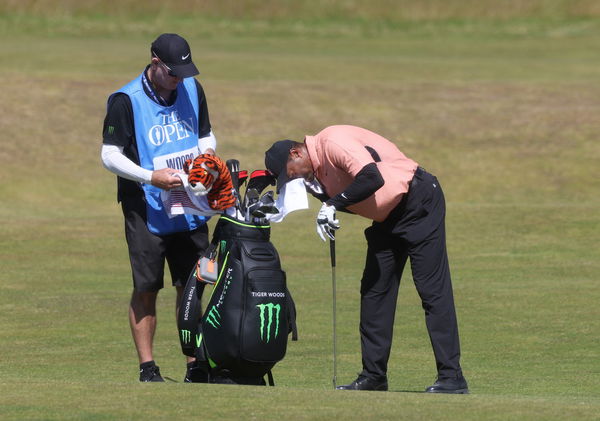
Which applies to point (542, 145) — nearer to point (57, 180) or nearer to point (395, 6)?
point (57, 180)

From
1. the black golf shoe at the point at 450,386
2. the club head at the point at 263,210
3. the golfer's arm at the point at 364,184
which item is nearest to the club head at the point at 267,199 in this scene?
the club head at the point at 263,210

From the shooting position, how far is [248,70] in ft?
82.0

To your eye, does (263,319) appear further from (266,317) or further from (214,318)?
(214,318)

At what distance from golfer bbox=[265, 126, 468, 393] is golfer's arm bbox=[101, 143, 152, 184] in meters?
0.73

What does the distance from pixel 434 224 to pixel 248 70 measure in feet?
54.9

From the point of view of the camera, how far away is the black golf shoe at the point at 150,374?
8.70 m

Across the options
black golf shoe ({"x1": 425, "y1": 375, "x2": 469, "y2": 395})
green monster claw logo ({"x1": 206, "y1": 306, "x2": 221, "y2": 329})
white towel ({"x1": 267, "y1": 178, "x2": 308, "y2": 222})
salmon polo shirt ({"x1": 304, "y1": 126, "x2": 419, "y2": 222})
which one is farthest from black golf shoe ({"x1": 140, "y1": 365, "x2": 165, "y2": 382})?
black golf shoe ({"x1": 425, "y1": 375, "x2": 469, "y2": 395})

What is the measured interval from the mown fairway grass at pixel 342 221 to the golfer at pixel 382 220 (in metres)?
0.38

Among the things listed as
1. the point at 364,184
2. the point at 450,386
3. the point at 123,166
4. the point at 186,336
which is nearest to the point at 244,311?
the point at 186,336

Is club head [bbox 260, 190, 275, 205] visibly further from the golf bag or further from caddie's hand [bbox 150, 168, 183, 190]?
caddie's hand [bbox 150, 168, 183, 190]

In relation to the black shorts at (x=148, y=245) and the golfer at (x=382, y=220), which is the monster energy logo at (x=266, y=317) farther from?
the black shorts at (x=148, y=245)

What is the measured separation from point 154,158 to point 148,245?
0.54 metres

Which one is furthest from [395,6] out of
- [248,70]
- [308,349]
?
[308,349]

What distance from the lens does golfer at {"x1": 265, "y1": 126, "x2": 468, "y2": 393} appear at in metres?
8.27
